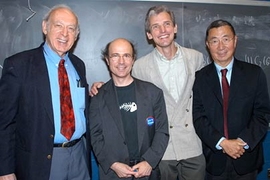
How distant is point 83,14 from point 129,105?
3.70ft

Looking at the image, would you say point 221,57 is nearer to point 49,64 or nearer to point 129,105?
point 129,105

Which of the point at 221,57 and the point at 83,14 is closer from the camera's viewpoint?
the point at 221,57

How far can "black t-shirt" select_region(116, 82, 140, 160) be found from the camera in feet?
6.49

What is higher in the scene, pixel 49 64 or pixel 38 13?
pixel 38 13

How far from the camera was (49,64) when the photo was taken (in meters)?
1.92

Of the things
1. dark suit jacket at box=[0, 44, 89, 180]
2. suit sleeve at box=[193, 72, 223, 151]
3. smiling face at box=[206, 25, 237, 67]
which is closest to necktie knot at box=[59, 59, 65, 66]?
dark suit jacket at box=[0, 44, 89, 180]

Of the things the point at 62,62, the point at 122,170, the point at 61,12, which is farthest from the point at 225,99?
the point at 61,12

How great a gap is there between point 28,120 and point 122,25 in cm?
138

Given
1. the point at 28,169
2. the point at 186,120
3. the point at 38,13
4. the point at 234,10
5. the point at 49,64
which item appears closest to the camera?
the point at 28,169

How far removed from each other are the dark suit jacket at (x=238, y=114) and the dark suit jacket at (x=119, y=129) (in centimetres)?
36

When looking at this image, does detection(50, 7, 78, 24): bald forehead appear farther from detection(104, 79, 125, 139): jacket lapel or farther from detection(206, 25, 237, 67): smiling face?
detection(206, 25, 237, 67): smiling face

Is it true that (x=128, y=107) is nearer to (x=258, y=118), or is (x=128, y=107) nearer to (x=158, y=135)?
Result: (x=158, y=135)

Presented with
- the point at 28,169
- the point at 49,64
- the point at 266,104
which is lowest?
the point at 28,169

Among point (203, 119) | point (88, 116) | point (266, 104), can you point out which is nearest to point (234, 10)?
point (266, 104)
